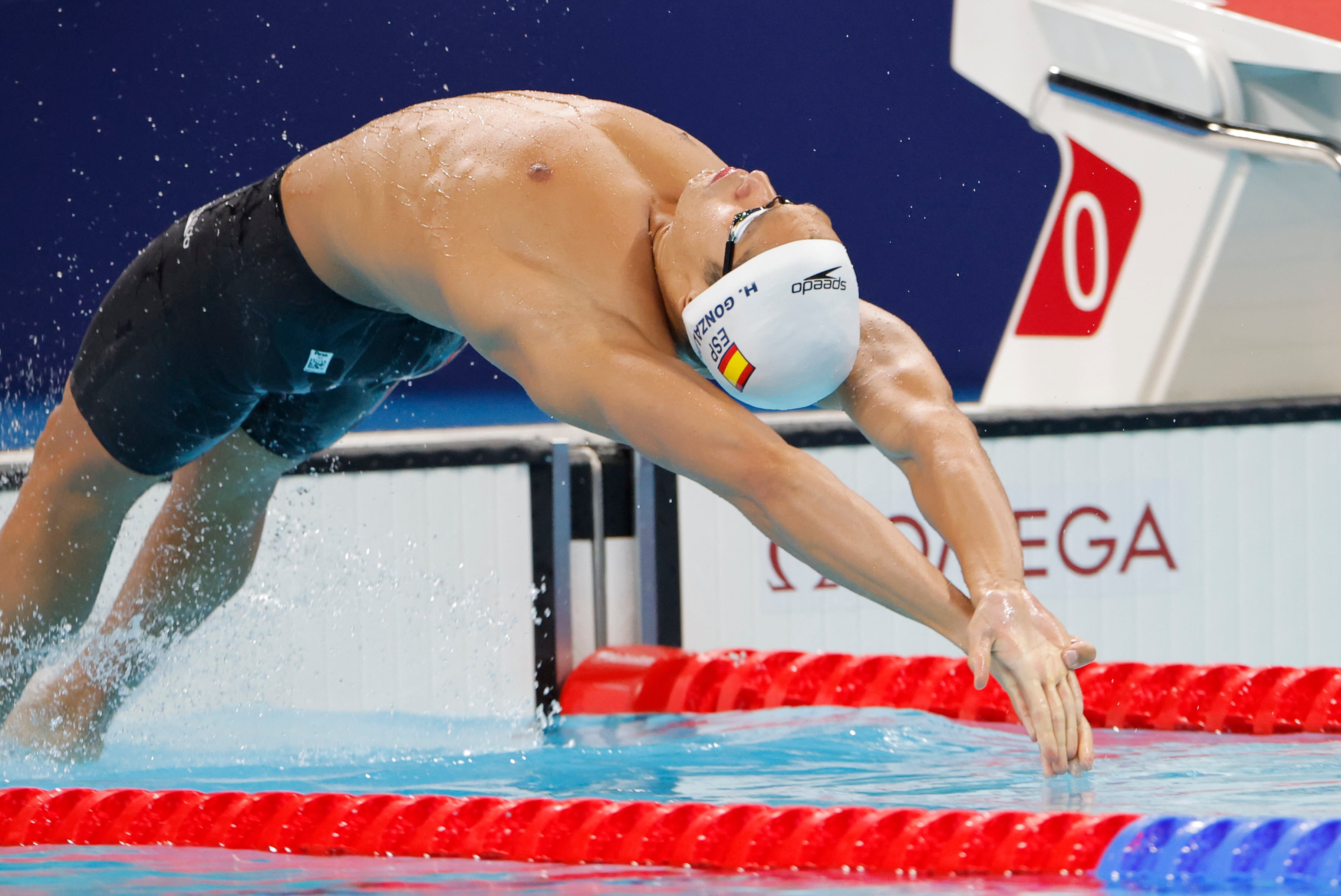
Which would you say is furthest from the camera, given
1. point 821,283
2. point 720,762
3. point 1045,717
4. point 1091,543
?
point 1091,543

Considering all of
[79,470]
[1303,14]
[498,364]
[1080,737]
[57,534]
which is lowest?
[57,534]

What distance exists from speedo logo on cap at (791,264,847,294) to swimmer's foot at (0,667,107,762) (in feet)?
5.60

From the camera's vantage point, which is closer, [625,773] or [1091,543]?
[625,773]

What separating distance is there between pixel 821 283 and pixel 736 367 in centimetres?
15

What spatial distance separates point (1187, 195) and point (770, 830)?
2446 mm

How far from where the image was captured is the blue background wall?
18.1ft

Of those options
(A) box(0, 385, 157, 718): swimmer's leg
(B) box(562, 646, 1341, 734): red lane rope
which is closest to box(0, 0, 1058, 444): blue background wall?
(B) box(562, 646, 1341, 734): red lane rope

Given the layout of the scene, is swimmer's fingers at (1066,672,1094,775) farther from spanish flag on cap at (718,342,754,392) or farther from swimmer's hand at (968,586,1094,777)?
spanish flag on cap at (718,342,754,392)

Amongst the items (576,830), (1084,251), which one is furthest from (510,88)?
(576,830)

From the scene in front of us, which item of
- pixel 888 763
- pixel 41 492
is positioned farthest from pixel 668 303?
pixel 41 492

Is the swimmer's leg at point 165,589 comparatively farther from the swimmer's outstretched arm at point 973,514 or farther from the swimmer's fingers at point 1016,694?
the swimmer's fingers at point 1016,694

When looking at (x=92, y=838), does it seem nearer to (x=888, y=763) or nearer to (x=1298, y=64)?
(x=888, y=763)

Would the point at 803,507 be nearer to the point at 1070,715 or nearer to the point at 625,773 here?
the point at 1070,715

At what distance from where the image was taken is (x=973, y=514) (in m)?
1.94
